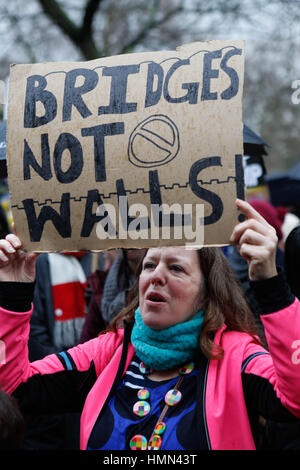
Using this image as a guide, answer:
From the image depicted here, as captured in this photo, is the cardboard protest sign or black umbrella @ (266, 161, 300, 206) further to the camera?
black umbrella @ (266, 161, 300, 206)

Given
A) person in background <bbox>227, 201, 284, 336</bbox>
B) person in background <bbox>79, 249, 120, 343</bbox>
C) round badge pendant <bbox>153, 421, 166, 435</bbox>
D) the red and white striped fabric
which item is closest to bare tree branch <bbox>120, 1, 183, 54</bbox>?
person in background <bbox>227, 201, 284, 336</bbox>

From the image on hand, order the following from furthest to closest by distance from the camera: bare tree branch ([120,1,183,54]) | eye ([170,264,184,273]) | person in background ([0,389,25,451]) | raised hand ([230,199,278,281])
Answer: bare tree branch ([120,1,183,54]) → eye ([170,264,184,273]) → raised hand ([230,199,278,281]) → person in background ([0,389,25,451])

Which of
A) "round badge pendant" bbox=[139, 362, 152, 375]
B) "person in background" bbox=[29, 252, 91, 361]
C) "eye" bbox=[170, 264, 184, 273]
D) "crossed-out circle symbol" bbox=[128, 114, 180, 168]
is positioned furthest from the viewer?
"person in background" bbox=[29, 252, 91, 361]

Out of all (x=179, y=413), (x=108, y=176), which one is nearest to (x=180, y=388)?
(x=179, y=413)

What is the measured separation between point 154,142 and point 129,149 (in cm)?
8

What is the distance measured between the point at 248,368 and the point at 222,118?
788mm

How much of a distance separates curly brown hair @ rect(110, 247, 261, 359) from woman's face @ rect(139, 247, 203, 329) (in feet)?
0.13

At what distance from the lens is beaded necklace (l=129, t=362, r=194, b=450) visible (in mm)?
1620

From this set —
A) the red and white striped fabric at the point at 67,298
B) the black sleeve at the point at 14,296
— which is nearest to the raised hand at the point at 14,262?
the black sleeve at the point at 14,296

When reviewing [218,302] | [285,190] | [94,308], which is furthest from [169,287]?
[285,190]

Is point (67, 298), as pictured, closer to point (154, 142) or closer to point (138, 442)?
point (138, 442)

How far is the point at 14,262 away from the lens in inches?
70.4

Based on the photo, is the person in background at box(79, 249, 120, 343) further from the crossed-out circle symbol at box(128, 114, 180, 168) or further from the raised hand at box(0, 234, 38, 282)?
the crossed-out circle symbol at box(128, 114, 180, 168)

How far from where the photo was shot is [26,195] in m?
1.68
